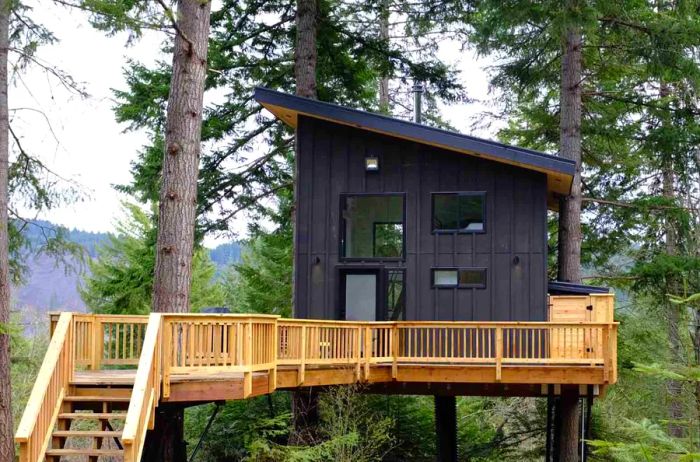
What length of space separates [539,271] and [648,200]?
564 cm

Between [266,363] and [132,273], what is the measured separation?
7.71 m

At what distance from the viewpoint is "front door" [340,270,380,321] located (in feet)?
50.6

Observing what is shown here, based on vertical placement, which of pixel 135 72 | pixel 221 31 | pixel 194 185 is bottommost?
pixel 194 185

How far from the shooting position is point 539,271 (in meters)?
14.9

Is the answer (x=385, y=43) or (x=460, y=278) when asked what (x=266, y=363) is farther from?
(x=385, y=43)

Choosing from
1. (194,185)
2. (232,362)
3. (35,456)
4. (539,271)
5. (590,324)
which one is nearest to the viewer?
(35,456)

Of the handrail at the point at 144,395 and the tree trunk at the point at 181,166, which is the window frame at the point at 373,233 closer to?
the tree trunk at the point at 181,166

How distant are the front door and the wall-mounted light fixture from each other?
1.73m

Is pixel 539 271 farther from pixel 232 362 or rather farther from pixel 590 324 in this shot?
pixel 232 362

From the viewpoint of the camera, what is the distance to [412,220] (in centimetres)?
1540

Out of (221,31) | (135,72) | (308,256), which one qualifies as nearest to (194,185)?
(308,256)

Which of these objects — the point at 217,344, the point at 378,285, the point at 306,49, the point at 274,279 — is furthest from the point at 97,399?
the point at 274,279

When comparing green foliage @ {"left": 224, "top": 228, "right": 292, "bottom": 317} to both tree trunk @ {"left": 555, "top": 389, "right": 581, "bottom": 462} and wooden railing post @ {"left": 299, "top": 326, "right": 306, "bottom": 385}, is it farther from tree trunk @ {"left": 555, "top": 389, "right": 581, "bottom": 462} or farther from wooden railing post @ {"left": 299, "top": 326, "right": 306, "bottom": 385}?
wooden railing post @ {"left": 299, "top": 326, "right": 306, "bottom": 385}

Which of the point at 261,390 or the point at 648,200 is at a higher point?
the point at 648,200
